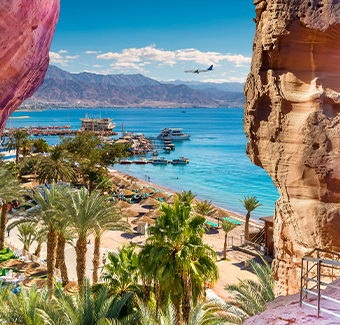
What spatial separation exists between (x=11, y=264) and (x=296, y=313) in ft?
54.5

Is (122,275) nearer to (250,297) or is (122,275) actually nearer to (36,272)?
(250,297)

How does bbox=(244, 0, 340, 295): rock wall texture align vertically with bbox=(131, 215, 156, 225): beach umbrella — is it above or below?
above

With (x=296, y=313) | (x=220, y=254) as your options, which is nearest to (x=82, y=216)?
(x=296, y=313)

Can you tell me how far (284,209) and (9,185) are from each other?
1648cm

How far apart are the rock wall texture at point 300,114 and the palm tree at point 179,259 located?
246 centimetres

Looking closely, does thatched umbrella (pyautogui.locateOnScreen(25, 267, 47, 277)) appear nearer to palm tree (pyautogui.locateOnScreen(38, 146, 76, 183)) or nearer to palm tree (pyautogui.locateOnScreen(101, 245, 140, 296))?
palm tree (pyautogui.locateOnScreen(101, 245, 140, 296))

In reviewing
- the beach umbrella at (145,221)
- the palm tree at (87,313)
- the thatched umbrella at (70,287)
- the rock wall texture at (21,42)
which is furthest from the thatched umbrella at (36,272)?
the rock wall texture at (21,42)

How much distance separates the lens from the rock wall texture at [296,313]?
16.5 ft

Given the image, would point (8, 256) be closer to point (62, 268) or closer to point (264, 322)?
point (62, 268)

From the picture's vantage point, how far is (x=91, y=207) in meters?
13.2

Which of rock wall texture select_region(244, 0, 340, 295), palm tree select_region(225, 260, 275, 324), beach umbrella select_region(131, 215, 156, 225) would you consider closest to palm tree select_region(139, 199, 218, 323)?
palm tree select_region(225, 260, 275, 324)

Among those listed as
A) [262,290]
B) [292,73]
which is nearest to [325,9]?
[292,73]

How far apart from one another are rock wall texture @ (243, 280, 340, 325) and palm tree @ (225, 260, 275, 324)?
2.13 metres

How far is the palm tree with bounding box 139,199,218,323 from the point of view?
359 inches
